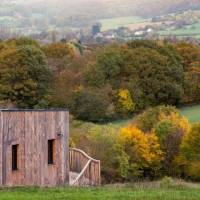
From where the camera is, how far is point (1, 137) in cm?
2350

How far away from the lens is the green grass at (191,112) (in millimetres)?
71150

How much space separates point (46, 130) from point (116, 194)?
8.16 m

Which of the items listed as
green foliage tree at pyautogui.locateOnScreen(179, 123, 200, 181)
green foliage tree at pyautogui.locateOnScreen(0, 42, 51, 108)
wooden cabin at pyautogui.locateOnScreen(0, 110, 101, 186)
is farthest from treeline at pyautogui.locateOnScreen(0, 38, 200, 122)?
wooden cabin at pyautogui.locateOnScreen(0, 110, 101, 186)

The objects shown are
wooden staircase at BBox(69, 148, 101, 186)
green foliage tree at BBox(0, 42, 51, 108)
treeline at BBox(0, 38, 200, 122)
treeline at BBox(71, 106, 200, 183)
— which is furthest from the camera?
treeline at BBox(0, 38, 200, 122)

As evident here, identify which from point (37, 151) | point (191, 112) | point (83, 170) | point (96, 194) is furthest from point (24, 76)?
point (96, 194)

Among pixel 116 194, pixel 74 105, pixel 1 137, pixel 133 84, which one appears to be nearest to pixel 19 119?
pixel 1 137

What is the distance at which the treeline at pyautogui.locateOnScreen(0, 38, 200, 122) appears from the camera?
70.8 m

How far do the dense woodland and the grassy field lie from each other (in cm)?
2444

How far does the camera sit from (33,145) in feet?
82.9

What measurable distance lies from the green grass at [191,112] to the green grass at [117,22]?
78.2 meters

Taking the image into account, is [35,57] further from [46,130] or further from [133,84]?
[46,130]

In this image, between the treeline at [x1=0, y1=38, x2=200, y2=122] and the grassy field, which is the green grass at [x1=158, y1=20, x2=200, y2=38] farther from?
the grassy field

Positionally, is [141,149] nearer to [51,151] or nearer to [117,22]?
[51,151]

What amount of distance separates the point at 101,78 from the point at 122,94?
380 cm
